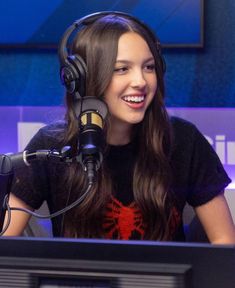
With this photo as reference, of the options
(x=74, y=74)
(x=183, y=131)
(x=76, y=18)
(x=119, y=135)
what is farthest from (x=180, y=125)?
(x=76, y=18)

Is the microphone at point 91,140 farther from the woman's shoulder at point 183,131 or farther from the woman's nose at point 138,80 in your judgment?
the woman's shoulder at point 183,131

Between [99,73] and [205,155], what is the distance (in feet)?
1.32

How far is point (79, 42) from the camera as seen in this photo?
1318 mm

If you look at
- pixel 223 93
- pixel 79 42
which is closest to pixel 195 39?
pixel 223 93

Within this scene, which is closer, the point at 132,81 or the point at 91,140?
the point at 91,140

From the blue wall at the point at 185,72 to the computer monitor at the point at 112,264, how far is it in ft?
4.88

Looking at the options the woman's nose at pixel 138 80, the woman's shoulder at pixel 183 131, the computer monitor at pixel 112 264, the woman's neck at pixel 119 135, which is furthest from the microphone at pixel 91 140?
the woman's shoulder at pixel 183 131

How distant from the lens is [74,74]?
3.75 ft

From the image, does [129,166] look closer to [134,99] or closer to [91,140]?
[134,99]

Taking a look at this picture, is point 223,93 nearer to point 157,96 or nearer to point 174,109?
point 174,109

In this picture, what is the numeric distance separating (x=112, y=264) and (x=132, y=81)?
0.80 metres

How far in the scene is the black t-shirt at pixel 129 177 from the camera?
1.42 m

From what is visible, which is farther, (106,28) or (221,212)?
(221,212)

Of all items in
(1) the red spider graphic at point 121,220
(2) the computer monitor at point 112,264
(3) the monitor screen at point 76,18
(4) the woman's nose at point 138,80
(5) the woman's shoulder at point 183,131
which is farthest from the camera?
(3) the monitor screen at point 76,18
